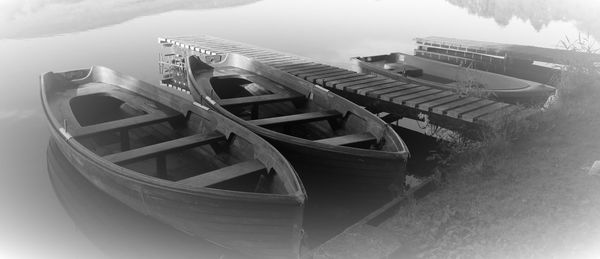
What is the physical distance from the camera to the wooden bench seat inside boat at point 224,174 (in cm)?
538

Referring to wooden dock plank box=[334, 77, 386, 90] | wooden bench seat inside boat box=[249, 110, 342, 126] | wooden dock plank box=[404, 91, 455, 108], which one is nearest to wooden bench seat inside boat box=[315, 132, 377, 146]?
wooden bench seat inside boat box=[249, 110, 342, 126]

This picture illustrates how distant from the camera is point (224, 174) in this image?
566 centimetres

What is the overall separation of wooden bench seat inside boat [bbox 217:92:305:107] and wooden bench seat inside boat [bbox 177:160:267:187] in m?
2.57

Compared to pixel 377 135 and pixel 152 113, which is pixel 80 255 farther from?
pixel 377 135

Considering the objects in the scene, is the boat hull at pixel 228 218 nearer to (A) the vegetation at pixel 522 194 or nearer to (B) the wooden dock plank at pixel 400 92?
(A) the vegetation at pixel 522 194

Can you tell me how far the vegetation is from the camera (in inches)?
179

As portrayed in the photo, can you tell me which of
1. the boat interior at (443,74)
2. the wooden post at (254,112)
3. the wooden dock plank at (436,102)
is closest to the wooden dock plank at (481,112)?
the wooden dock plank at (436,102)

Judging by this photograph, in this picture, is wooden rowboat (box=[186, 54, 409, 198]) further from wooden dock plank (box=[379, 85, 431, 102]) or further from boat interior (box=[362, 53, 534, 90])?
boat interior (box=[362, 53, 534, 90])

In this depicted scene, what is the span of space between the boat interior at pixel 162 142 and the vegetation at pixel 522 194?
1.71m

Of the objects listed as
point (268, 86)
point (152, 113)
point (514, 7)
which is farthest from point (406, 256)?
point (514, 7)

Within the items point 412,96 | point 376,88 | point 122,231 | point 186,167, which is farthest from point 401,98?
point 122,231

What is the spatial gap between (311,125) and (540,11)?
2148 centimetres

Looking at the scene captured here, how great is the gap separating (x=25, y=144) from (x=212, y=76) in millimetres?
3995

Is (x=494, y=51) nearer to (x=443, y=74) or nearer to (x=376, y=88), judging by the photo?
(x=443, y=74)
